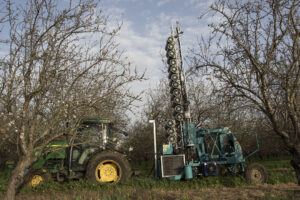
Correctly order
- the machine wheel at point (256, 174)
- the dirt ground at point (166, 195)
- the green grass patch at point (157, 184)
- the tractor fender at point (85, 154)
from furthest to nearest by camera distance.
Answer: the tractor fender at point (85, 154) → the machine wheel at point (256, 174) → the green grass patch at point (157, 184) → the dirt ground at point (166, 195)

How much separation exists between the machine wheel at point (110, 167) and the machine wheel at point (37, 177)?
1.58 metres

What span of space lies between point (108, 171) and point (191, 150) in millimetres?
3232

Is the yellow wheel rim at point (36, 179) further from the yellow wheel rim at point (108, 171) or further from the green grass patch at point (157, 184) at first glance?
the yellow wheel rim at point (108, 171)

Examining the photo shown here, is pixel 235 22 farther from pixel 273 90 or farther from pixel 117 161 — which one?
pixel 117 161

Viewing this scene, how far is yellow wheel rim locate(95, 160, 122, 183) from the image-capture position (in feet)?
29.6

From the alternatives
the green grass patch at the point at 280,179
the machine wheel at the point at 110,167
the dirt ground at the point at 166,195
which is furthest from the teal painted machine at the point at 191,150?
the dirt ground at the point at 166,195

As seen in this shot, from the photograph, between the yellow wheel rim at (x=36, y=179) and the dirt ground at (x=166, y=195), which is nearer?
the dirt ground at (x=166, y=195)

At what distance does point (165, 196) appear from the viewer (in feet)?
21.0

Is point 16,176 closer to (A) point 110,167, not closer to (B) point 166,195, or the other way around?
(B) point 166,195

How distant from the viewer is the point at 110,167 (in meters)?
9.28

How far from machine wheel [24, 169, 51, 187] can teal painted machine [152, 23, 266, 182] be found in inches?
157

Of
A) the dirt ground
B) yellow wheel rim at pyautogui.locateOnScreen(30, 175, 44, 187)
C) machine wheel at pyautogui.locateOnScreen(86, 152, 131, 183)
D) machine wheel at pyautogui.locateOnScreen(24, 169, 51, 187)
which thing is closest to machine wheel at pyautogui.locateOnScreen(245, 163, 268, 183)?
the dirt ground

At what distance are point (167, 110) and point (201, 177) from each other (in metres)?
7.45

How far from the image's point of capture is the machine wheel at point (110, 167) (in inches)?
351
